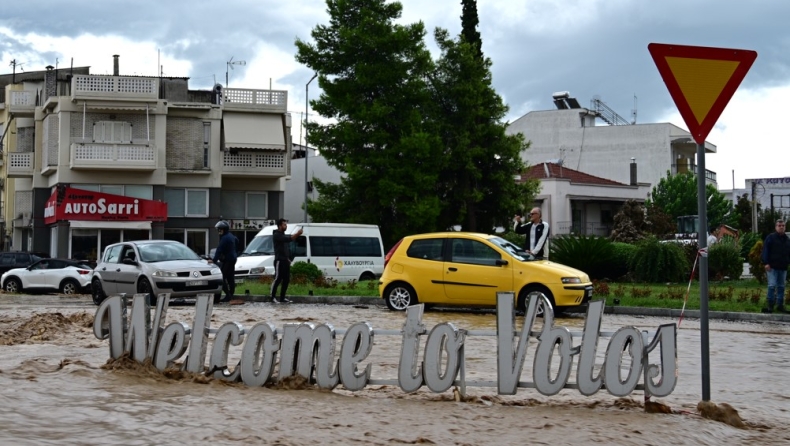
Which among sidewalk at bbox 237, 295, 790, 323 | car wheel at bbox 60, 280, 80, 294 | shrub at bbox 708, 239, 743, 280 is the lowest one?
sidewalk at bbox 237, 295, 790, 323

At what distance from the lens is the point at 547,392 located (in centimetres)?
811

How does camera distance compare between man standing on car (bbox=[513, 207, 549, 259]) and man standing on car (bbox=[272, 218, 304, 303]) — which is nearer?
man standing on car (bbox=[513, 207, 549, 259])

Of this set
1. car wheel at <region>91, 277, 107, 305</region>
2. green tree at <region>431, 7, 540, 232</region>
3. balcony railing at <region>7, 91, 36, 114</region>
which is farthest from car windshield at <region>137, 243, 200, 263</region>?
balcony railing at <region>7, 91, 36, 114</region>

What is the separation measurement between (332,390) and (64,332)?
22.6ft

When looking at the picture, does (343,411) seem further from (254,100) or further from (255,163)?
(254,100)

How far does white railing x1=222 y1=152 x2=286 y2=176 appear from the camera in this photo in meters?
50.1

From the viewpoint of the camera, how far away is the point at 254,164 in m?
50.6

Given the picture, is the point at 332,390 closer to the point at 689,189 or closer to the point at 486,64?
the point at 486,64

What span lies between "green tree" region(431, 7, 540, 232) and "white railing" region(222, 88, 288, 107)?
882cm

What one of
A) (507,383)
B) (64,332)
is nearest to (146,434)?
(507,383)

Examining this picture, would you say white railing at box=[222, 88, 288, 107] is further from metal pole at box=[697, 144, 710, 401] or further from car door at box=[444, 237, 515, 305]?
metal pole at box=[697, 144, 710, 401]

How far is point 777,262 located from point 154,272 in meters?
12.8

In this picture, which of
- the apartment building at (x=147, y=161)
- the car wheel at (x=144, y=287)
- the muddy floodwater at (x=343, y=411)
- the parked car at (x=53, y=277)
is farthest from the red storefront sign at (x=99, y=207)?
the muddy floodwater at (x=343, y=411)

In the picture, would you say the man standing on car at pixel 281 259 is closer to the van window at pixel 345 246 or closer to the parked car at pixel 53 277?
the van window at pixel 345 246
